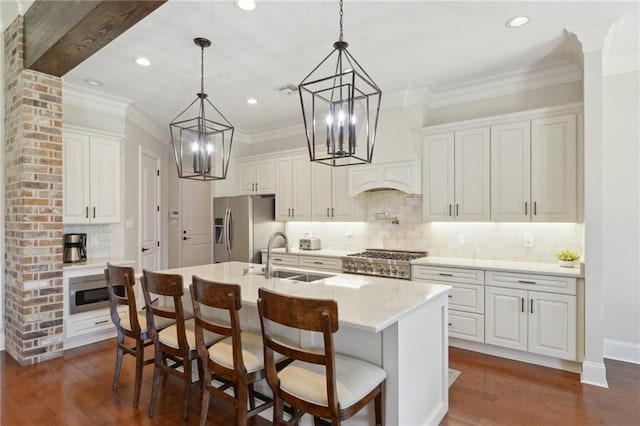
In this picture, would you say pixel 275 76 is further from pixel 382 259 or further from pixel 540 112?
pixel 540 112

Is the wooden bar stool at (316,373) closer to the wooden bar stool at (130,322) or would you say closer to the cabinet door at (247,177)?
the wooden bar stool at (130,322)

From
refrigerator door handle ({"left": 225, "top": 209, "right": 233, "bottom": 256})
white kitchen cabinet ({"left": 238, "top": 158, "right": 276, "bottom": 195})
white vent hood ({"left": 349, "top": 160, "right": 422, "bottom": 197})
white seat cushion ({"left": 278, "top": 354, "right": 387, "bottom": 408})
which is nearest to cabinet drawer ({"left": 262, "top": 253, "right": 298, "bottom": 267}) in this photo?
refrigerator door handle ({"left": 225, "top": 209, "right": 233, "bottom": 256})

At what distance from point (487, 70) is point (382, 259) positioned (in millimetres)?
2290

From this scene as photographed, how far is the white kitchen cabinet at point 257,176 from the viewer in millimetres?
5744

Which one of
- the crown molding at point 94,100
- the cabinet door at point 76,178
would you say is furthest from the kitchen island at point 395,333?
the crown molding at point 94,100

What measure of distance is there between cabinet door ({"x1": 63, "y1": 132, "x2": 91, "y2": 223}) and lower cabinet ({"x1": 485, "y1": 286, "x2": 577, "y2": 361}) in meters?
4.45

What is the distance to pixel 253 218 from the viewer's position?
18.1 ft

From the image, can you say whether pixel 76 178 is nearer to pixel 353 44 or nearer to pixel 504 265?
pixel 353 44

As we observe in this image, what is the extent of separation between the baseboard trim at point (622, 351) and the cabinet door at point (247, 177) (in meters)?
4.91

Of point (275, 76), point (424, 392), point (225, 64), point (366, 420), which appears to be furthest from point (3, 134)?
point (424, 392)

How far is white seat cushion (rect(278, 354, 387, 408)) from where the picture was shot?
1.69m

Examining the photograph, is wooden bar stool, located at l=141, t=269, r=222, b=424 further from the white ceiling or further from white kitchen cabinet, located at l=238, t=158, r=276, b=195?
white kitchen cabinet, located at l=238, t=158, r=276, b=195

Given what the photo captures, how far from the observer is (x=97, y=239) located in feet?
14.9

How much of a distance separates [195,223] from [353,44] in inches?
193
